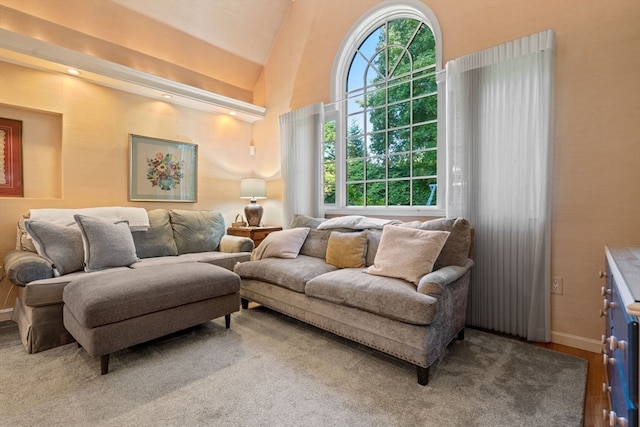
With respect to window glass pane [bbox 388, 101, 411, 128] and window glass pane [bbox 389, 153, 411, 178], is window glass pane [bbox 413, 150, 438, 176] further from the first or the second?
window glass pane [bbox 388, 101, 411, 128]

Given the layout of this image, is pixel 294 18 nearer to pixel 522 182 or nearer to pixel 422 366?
pixel 522 182

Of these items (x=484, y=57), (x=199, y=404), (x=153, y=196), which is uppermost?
(x=484, y=57)

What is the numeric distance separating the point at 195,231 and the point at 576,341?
11.7 ft

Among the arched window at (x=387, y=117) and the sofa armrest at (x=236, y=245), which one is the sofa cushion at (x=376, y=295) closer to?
the arched window at (x=387, y=117)

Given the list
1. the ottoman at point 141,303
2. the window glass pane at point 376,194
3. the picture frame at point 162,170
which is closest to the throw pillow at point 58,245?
the ottoman at point 141,303

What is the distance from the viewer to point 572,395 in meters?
1.55

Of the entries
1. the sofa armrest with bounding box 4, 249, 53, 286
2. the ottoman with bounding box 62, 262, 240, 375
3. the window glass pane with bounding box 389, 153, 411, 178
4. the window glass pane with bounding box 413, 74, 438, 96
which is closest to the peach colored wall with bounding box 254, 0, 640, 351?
the window glass pane with bounding box 413, 74, 438, 96

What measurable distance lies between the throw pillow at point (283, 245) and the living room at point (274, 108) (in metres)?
1.26

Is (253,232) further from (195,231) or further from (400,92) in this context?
(400,92)

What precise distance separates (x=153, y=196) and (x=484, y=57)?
369cm

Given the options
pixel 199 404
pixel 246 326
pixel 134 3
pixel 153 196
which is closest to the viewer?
pixel 199 404

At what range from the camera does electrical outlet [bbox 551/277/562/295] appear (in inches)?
84.3

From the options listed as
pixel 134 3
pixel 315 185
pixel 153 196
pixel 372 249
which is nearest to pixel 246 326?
pixel 372 249

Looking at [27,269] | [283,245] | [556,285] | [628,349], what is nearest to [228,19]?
[283,245]
